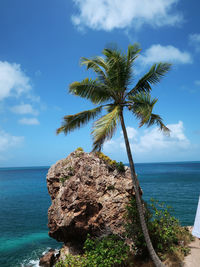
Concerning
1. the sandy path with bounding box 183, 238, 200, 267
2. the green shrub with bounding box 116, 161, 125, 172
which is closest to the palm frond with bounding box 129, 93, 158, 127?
the green shrub with bounding box 116, 161, 125, 172

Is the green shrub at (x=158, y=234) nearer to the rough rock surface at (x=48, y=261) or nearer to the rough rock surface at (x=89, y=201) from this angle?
the rough rock surface at (x=89, y=201)

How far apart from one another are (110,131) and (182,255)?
8194mm

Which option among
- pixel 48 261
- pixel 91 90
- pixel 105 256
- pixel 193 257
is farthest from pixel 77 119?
pixel 48 261

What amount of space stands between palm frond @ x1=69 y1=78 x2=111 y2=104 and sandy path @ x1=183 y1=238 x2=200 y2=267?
9726 mm

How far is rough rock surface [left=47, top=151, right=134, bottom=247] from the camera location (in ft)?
38.6

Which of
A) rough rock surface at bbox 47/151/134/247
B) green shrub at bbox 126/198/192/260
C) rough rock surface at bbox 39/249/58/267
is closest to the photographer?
green shrub at bbox 126/198/192/260

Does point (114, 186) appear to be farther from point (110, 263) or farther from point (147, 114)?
point (147, 114)

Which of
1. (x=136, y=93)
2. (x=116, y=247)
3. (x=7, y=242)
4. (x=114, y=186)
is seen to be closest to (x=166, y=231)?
(x=116, y=247)

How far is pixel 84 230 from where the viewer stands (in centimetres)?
1227

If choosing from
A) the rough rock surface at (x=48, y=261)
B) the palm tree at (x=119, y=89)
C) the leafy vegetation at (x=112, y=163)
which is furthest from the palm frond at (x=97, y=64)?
the rough rock surface at (x=48, y=261)

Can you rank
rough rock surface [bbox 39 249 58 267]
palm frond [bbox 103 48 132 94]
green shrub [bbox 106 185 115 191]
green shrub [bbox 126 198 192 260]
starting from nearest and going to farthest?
palm frond [bbox 103 48 132 94] → green shrub [bbox 126 198 192 260] → green shrub [bbox 106 185 115 191] → rough rock surface [bbox 39 249 58 267]

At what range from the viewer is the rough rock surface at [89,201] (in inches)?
463

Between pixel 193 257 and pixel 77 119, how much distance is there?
10.0 m

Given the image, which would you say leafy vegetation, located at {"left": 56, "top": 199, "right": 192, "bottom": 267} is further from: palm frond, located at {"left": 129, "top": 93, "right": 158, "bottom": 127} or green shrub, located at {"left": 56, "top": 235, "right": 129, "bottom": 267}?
palm frond, located at {"left": 129, "top": 93, "right": 158, "bottom": 127}
